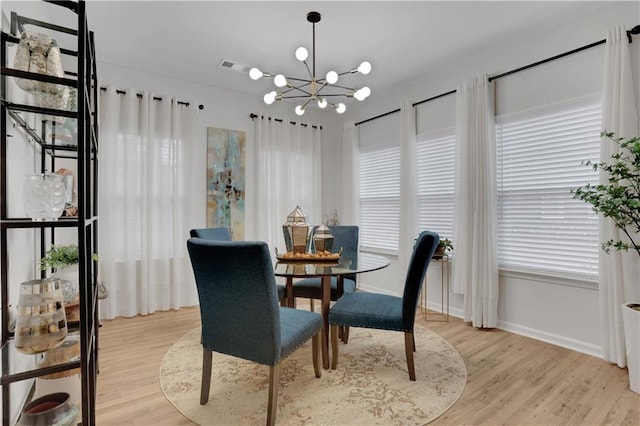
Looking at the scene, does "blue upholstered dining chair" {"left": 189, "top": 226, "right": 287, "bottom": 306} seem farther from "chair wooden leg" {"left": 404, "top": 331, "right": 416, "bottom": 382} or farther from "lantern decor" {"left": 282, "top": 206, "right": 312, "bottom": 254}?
"chair wooden leg" {"left": 404, "top": 331, "right": 416, "bottom": 382}

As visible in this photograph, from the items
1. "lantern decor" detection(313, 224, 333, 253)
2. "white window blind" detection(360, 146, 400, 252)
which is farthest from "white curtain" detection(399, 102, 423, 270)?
"lantern decor" detection(313, 224, 333, 253)

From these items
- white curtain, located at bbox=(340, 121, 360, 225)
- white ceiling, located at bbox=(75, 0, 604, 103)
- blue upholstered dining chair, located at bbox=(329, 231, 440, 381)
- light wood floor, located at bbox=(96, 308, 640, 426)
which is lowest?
light wood floor, located at bbox=(96, 308, 640, 426)

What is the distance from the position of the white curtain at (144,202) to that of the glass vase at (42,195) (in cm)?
261

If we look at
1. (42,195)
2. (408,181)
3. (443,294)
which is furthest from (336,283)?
(42,195)

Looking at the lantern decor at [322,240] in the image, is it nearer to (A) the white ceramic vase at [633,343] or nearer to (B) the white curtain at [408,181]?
(B) the white curtain at [408,181]

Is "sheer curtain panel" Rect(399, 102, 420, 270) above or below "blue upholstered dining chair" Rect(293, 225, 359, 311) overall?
above

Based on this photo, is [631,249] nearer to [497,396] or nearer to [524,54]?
[497,396]

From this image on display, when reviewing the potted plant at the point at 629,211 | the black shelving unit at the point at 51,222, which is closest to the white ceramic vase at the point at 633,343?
the potted plant at the point at 629,211

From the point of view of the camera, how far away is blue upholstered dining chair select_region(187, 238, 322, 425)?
5.43 feet

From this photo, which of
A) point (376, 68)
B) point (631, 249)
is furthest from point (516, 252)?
point (376, 68)

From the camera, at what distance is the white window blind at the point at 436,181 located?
374 centimetres

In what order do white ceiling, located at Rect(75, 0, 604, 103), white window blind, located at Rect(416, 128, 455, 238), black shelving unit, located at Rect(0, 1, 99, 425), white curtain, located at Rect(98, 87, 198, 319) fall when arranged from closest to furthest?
black shelving unit, located at Rect(0, 1, 99, 425) → white ceiling, located at Rect(75, 0, 604, 103) → white curtain, located at Rect(98, 87, 198, 319) → white window blind, located at Rect(416, 128, 455, 238)

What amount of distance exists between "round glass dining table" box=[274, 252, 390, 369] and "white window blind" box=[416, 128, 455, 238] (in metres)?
1.49

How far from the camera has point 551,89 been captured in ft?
9.54
